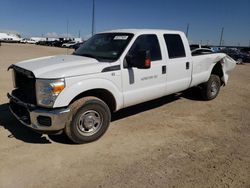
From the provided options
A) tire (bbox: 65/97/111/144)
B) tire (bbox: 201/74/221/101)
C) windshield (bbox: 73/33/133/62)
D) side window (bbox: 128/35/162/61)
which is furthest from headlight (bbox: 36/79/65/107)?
tire (bbox: 201/74/221/101)

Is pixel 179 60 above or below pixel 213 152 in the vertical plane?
above

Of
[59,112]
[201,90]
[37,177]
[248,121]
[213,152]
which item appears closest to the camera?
[37,177]

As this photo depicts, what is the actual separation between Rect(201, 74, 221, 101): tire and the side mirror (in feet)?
10.3

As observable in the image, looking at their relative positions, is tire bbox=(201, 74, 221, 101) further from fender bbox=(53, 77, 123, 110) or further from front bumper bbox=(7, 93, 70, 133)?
front bumper bbox=(7, 93, 70, 133)

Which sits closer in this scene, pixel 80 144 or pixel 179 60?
pixel 80 144

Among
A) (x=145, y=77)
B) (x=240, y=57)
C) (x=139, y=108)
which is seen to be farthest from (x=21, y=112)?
(x=240, y=57)

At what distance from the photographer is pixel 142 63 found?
4184 millimetres

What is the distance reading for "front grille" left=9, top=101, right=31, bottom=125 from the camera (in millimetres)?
3809

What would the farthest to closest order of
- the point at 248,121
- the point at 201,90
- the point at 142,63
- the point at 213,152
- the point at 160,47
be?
the point at 201,90
the point at 248,121
the point at 160,47
the point at 142,63
the point at 213,152

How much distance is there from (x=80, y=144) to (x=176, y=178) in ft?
5.61

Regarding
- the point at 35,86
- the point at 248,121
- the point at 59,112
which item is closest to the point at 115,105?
the point at 59,112

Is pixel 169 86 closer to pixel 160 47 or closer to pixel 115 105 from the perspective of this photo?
pixel 160 47

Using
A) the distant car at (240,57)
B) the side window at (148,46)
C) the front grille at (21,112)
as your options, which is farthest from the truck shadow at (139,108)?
the distant car at (240,57)

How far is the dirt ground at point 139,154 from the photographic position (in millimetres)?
3080
